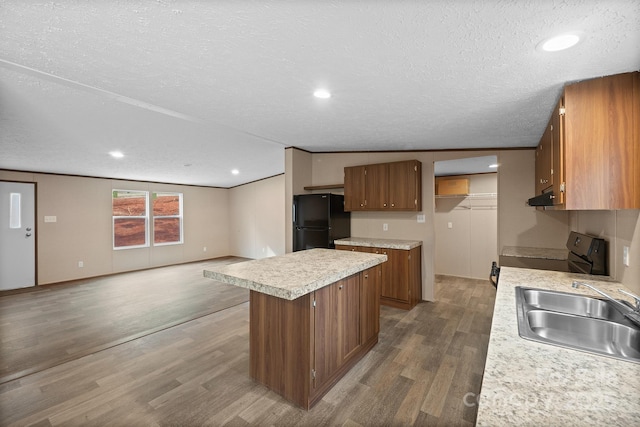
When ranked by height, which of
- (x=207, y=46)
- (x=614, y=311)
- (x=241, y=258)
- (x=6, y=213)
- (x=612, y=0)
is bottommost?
(x=241, y=258)

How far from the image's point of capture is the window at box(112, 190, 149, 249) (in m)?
6.56

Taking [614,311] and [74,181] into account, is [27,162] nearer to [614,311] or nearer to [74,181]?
[74,181]

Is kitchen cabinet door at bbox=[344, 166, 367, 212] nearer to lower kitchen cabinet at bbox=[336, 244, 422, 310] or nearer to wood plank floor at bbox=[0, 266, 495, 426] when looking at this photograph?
lower kitchen cabinet at bbox=[336, 244, 422, 310]

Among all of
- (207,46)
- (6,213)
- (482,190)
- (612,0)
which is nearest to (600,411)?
(612,0)

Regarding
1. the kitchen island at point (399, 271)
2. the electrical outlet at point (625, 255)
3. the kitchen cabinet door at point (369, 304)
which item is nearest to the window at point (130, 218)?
the kitchen island at point (399, 271)

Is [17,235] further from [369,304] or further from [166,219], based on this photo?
[369,304]

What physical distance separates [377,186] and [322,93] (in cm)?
224

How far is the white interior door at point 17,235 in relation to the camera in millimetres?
4891

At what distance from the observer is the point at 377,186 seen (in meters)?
4.23

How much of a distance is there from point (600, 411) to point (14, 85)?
3756 mm

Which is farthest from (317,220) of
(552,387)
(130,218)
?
(130,218)

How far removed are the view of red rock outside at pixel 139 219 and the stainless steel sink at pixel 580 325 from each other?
7.53m

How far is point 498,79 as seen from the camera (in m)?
1.89

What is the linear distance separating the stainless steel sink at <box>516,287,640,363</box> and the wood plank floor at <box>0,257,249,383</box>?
3.62 meters
